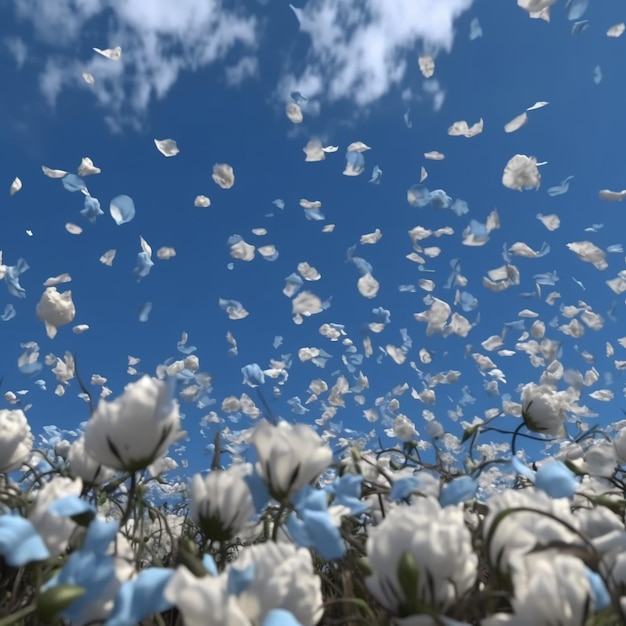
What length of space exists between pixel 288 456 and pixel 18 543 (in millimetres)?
402

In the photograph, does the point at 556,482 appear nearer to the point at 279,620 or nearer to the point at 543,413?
the point at 279,620

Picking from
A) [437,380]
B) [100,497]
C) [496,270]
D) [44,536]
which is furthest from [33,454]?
[437,380]

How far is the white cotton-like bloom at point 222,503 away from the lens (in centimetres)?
102

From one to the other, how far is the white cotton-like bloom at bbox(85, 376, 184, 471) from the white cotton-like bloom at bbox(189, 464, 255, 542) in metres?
0.10

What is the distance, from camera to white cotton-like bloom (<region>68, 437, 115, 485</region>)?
1.37m

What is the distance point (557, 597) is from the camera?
2.27 feet

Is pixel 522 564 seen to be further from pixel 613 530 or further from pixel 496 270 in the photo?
pixel 496 270

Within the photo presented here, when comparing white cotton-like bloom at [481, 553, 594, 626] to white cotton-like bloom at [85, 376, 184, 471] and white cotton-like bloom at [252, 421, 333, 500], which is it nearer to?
white cotton-like bloom at [252, 421, 333, 500]

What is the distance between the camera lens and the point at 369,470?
1.71m

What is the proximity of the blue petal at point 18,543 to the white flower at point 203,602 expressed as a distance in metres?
0.21

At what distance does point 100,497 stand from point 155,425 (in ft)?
2.03

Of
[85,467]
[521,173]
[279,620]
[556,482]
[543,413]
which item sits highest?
[521,173]

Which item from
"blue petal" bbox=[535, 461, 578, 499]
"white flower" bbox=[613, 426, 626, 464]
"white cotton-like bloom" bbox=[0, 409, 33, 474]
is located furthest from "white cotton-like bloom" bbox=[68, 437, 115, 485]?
"white flower" bbox=[613, 426, 626, 464]

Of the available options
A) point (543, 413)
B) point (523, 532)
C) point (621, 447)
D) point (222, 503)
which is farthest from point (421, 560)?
point (543, 413)
